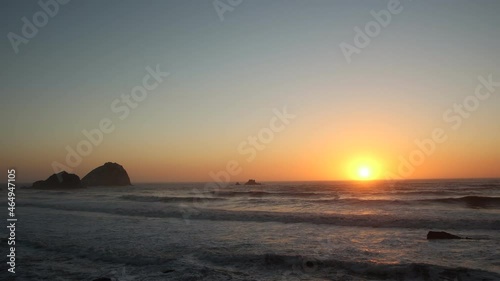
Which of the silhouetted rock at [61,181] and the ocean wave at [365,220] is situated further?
the silhouetted rock at [61,181]

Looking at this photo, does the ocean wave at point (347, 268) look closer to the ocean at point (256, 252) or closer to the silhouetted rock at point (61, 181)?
the ocean at point (256, 252)

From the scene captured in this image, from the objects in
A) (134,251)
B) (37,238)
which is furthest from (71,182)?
(134,251)

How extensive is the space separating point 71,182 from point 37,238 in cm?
9315

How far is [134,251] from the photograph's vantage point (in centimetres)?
1275

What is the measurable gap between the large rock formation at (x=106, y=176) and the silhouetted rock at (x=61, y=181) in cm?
2509

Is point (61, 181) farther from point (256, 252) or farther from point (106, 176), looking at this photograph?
point (256, 252)

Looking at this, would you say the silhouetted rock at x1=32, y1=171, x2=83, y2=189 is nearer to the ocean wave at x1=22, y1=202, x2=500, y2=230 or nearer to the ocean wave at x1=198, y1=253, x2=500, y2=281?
the ocean wave at x1=22, y1=202, x2=500, y2=230

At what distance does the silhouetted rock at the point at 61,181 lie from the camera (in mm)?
95875

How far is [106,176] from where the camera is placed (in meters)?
126

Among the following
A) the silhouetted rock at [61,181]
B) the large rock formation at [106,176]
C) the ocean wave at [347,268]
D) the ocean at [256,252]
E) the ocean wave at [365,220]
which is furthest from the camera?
the large rock formation at [106,176]

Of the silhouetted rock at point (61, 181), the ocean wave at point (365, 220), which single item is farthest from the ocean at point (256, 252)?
the silhouetted rock at point (61, 181)

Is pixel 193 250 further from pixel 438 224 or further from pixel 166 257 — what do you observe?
pixel 438 224

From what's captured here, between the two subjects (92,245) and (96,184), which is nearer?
(92,245)

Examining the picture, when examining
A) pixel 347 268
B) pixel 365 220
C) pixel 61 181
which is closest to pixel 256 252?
pixel 347 268
